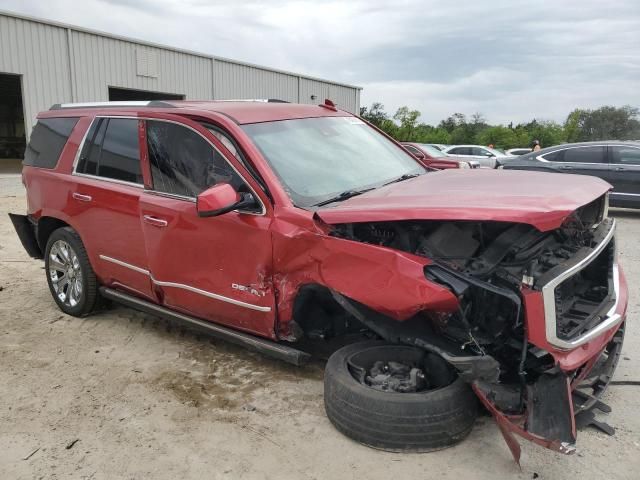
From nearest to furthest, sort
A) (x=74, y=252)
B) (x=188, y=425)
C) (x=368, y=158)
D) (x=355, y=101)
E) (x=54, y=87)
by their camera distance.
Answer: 1. (x=188, y=425)
2. (x=368, y=158)
3. (x=74, y=252)
4. (x=54, y=87)
5. (x=355, y=101)

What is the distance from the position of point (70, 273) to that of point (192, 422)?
2415mm

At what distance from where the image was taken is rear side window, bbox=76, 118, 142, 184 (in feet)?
13.8

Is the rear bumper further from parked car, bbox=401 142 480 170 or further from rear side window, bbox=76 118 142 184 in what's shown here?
parked car, bbox=401 142 480 170

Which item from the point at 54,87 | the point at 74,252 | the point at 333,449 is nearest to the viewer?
the point at 333,449

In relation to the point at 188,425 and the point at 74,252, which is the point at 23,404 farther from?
the point at 74,252

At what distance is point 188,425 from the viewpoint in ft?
10.4

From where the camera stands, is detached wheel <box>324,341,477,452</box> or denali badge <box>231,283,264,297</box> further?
denali badge <box>231,283,264,297</box>

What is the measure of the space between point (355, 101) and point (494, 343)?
3314 centimetres

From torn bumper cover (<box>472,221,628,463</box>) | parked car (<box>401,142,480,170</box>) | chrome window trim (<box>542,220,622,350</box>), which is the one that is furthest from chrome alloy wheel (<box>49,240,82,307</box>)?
chrome window trim (<box>542,220,622,350</box>)

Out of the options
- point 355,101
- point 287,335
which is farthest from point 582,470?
point 355,101

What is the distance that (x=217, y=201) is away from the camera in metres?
3.11

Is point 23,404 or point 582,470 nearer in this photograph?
point 582,470

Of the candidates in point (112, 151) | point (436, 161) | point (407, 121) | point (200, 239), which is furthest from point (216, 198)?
point (407, 121)

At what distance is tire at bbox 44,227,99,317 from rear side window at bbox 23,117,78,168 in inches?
26.1
